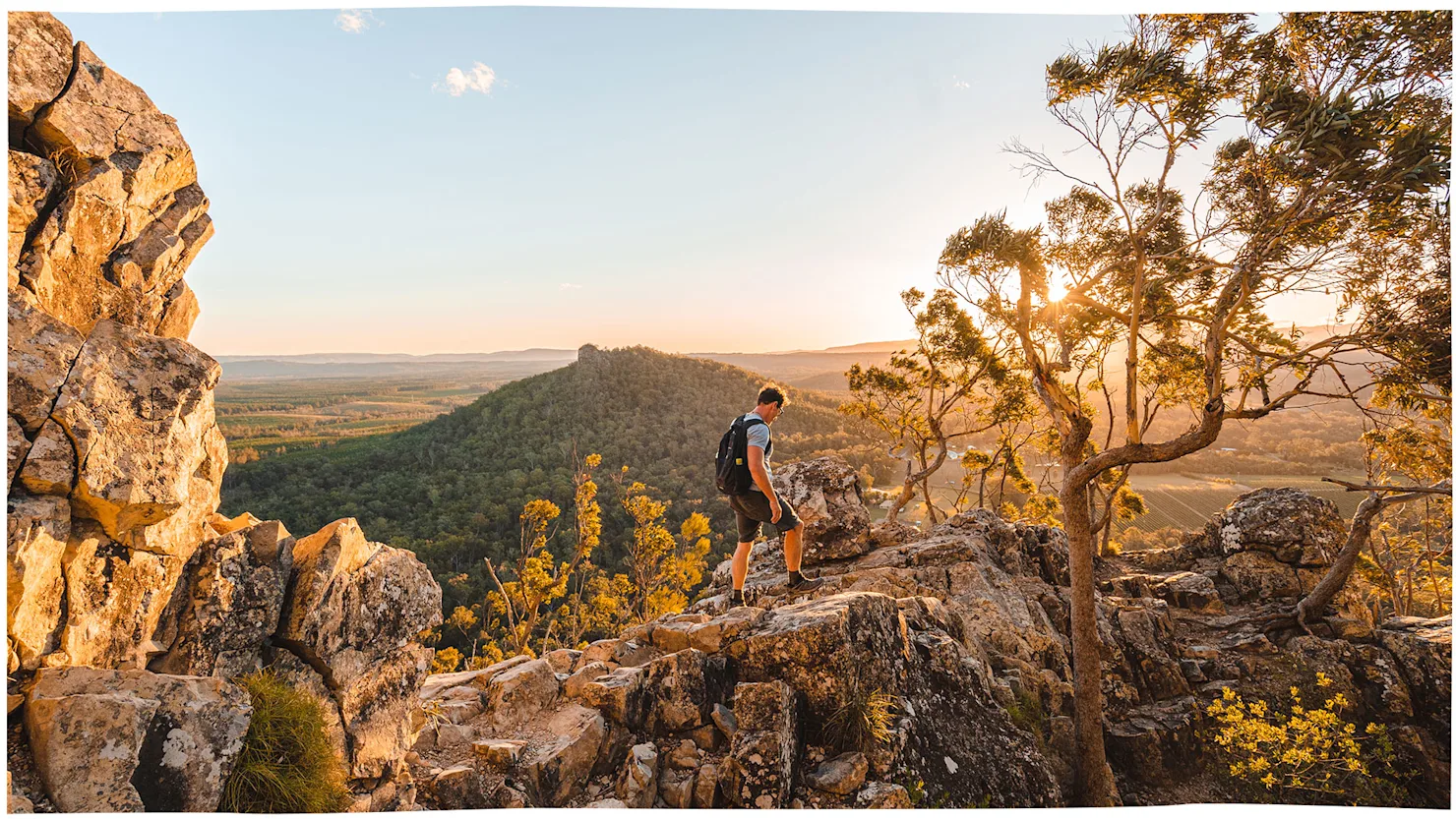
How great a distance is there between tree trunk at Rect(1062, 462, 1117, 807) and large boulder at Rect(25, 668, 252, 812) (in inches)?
273

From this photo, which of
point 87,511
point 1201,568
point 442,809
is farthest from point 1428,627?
point 87,511

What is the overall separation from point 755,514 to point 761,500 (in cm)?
16

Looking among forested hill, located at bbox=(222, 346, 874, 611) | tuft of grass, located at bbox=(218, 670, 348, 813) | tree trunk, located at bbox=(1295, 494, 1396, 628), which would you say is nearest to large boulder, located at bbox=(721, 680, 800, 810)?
tuft of grass, located at bbox=(218, 670, 348, 813)

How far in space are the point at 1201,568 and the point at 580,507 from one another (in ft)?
38.1

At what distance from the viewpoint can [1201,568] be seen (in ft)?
32.1

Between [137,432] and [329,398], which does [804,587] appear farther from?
[329,398]

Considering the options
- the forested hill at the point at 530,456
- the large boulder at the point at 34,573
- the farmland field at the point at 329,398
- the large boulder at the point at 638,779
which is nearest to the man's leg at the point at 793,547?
the large boulder at the point at 638,779

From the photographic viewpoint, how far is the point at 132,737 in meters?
2.77

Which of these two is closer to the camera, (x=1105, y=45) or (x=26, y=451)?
(x=26, y=451)

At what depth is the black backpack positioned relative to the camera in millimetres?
4953

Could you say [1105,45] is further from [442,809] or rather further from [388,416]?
[388,416]

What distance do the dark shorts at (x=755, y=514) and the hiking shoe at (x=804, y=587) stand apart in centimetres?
101

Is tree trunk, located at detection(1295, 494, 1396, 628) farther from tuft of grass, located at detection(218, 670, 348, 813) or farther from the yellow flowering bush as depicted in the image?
tuft of grass, located at detection(218, 670, 348, 813)

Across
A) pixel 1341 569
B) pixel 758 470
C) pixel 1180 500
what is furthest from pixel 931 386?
pixel 1180 500
